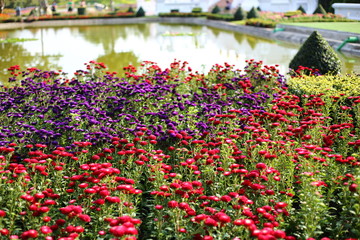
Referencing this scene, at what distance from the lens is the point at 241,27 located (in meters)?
24.9

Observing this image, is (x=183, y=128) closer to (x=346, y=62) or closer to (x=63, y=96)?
(x=63, y=96)

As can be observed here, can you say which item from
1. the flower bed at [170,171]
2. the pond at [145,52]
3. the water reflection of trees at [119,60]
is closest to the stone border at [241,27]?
the pond at [145,52]

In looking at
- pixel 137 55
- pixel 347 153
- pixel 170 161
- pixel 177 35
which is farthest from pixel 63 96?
pixel 177 35

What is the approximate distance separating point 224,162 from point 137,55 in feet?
38.2

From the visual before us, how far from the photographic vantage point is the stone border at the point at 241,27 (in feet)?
54.3

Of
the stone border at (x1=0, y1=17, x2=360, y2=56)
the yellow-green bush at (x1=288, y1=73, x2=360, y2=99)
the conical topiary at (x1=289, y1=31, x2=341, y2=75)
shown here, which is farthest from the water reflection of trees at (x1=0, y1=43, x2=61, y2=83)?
the stone border at (x1=0, y1=17, x2=360, y2=56)

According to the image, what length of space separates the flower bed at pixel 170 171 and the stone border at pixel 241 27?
10611mm

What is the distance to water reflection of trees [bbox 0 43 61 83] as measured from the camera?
13.0m

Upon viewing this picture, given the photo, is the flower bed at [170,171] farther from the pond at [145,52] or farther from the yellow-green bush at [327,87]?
the pond at [145,52]

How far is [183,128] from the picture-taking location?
18.0 feet

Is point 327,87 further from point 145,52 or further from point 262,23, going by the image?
point 262,23

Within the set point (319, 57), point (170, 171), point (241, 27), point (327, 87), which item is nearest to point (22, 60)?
point (319, 57)

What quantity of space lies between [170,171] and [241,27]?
21.5 meters

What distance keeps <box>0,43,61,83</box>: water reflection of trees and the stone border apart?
10811mm
